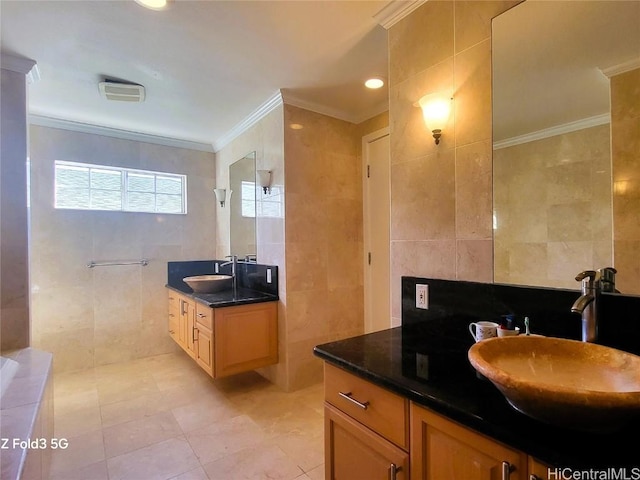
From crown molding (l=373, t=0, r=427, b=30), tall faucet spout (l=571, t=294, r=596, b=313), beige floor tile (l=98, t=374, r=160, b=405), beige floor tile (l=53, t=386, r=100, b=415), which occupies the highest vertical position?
crown molding (l=373, t=0, r=427, b=30)

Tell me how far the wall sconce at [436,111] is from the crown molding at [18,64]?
8.74 ft

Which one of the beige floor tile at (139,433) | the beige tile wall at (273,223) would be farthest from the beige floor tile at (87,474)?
the beige tile wall at (273,223)

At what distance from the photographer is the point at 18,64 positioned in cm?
220

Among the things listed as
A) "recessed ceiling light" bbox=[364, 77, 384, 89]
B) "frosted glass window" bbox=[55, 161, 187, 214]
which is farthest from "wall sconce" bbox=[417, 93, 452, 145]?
"frosted glass window" bbox=[55, 161, 187, 214]

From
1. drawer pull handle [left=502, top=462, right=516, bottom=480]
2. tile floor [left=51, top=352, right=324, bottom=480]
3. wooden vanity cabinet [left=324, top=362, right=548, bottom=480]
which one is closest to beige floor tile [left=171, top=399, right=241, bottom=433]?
tile floor [left=51, top=352, right=324, bottom=480]

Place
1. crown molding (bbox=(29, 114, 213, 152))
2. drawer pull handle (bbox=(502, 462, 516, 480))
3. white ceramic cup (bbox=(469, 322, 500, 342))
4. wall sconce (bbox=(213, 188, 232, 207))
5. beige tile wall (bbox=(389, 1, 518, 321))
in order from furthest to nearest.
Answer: wall sconce (bbox=(213, 188, 232, 207)) < crown molding (bbox=(29, 114, 213, 152)) < beige tile wall (bbox=(389, 1, 518, 321)) < white ceramic cup (bbox=(469, 322, 500, 342)) < drawer pull handle (bbox=(502, 462, 516, 480))

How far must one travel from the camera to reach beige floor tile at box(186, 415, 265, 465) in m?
2.00

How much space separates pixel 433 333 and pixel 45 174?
3850 mm

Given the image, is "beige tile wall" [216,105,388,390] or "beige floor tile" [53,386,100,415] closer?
"beige floor tile" [53,386,100,415]

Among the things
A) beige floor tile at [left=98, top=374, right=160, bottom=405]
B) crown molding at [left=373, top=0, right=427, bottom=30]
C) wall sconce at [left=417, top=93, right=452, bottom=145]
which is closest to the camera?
wall sconce at [left=417, top=93, right=452, bottom=145]

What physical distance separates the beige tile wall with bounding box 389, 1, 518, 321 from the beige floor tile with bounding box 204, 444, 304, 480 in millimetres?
1115

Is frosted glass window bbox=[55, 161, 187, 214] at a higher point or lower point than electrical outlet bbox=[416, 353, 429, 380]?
higher

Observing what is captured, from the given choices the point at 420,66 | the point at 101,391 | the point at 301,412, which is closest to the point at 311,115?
the point at 420,66

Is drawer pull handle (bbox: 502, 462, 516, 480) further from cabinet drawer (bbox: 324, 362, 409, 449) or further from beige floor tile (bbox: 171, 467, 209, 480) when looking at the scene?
beige floor tile (bbox: 171, 467, 209, 480)
